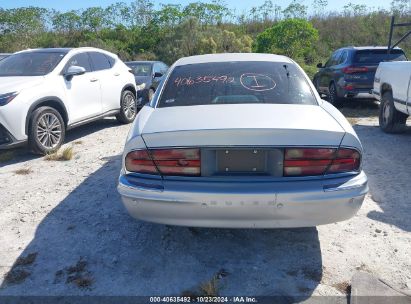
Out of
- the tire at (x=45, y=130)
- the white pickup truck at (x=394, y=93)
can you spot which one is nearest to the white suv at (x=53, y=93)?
the tire at (x=45, y=130)

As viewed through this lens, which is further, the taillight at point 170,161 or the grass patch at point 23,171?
the grass patch at point 23,171

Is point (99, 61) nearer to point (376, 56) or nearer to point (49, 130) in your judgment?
point (49, 130)

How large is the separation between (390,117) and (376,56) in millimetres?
3176

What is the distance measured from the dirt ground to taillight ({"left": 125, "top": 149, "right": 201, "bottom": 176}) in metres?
0.84

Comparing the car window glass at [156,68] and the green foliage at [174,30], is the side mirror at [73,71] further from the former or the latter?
the green foliage at [174,30]

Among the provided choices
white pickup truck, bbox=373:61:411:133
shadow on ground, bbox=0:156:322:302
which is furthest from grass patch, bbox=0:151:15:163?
white pickup truck, bbox=373:61:411:133

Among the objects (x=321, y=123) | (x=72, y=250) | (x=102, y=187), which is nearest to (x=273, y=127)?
(x=321, y=123)

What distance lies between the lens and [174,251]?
343cm

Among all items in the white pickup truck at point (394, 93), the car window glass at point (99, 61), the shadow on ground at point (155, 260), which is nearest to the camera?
the shadow on ground at point (155, 260)

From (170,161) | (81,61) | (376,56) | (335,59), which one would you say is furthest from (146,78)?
(170,161)

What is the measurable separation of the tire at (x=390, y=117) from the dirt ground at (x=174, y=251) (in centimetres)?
271

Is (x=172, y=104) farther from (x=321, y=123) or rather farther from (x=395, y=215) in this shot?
(x=395, y=215)

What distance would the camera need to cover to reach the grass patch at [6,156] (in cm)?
625

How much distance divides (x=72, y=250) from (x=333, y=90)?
28.7 feet
